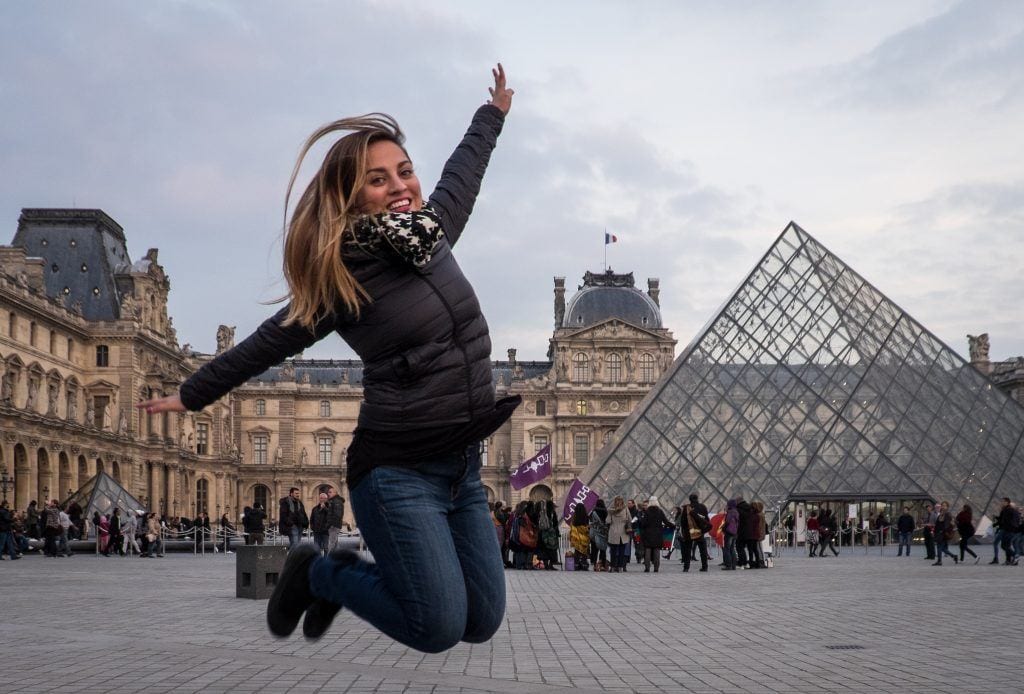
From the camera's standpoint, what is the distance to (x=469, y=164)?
4.12 meters

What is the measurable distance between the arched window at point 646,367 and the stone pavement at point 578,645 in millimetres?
63988

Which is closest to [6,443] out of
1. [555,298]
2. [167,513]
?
[167,513]

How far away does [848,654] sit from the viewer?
7.54 metres

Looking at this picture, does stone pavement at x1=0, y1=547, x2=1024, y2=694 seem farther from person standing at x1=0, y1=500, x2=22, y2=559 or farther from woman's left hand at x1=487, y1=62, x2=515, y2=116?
person standing at x1=0, y1=500, x2=22, y2=559

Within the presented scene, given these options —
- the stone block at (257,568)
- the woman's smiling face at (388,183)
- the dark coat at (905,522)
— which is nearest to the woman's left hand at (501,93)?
the woman's smiling face at (388,183)

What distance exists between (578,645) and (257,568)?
→ 5302mm

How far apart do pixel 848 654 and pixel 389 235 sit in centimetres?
514

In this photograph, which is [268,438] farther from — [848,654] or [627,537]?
Answer: [848,654]

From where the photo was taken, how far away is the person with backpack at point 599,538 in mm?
21331

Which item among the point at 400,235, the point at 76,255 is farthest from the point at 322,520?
the point at 76,255

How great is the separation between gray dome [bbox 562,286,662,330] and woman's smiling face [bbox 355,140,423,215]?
7626 centimetres

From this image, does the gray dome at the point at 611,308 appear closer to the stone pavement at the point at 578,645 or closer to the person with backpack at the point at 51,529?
the person with backpack at the point at 51,529

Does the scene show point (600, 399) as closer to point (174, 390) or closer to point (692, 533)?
point (174, 390)

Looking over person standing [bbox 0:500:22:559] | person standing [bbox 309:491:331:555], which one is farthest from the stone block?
person standing [bbox 0:500:22:559]
